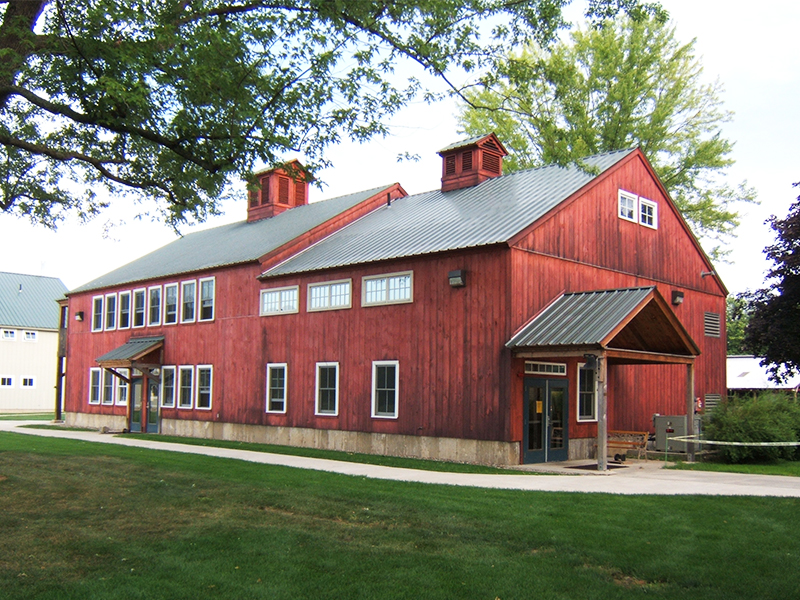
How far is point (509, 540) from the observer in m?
8.93

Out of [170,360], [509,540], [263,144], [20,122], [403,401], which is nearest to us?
[509,540]

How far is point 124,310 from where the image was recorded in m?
31.7

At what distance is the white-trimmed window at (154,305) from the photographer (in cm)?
2972

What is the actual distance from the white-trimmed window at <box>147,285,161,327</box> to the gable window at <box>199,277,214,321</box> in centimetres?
311

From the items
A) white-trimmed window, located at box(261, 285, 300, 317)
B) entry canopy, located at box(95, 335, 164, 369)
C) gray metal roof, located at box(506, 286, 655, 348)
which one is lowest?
entry canopy, located at box(95, 335, 164, 369)

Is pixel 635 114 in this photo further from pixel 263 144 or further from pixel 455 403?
pixel 263 144

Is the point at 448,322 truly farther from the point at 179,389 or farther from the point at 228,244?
the point at 228,244

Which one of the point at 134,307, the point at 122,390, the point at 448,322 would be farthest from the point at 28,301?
the point at 448,322

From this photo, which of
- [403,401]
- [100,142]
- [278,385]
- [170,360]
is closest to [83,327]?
[170,360]

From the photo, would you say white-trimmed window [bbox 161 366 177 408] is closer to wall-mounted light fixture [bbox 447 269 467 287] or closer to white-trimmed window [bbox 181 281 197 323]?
white-trimmed window [bbox 181 281 197 323]

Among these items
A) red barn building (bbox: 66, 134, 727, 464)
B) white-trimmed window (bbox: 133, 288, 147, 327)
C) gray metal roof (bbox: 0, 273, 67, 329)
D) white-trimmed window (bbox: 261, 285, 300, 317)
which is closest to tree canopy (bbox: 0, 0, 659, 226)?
red barn building (bbox: 66, 134, 727, 464)

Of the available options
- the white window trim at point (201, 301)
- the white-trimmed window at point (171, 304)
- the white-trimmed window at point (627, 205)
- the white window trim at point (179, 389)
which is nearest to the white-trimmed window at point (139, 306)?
the white-trimmed window at point (171, 304)

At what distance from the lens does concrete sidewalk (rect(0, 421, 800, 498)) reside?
1318 centimetres

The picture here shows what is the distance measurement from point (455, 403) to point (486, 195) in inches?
283
